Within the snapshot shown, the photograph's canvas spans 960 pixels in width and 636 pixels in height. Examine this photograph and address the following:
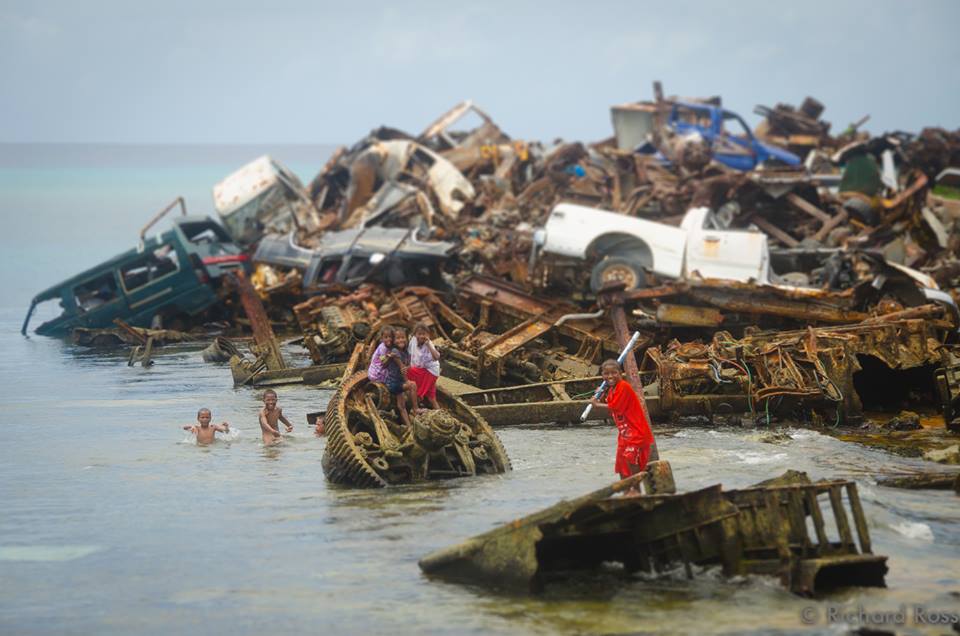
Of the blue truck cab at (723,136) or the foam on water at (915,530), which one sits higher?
the blue truck cab at (723,136)

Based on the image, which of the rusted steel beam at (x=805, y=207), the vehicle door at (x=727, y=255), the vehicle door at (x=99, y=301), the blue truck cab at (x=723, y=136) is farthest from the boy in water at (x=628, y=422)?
the blue truck cab at (x=723, y=136)

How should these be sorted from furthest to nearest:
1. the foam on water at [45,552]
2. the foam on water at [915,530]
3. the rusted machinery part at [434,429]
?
the rusted machinery part at [434,429], the foam on water at [45,552], the foam on water at [915,530]

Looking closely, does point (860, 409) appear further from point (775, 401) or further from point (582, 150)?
point (582, 150)

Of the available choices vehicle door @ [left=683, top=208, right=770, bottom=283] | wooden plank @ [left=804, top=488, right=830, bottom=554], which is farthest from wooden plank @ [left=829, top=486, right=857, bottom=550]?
vehicle door @ [left=683, top=208, right=770, bottom=283]

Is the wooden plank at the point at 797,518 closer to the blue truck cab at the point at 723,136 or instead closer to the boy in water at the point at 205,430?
the boy in water at the point at 205,430

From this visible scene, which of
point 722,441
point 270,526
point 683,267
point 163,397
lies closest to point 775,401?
point 722,441

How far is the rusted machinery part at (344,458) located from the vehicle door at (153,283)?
14.7 metres

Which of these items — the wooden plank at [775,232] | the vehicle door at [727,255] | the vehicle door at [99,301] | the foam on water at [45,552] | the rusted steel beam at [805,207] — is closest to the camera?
the foam on water at [45,552]

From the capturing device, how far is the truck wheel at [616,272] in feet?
66.0

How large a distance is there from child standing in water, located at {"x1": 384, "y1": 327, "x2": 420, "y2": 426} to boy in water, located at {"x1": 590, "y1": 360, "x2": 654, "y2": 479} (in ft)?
9.80

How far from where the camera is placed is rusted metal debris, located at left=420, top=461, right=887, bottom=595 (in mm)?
9555

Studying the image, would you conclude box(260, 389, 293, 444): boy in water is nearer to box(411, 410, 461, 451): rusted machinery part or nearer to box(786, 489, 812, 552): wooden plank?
box(411, 410, 461, 451): rusted machinery part

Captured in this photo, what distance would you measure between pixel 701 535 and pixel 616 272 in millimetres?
10811

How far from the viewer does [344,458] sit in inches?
537
